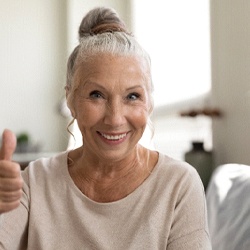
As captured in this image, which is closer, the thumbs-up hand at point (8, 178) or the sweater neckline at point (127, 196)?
the thumbs-up hand at point (8, 178)

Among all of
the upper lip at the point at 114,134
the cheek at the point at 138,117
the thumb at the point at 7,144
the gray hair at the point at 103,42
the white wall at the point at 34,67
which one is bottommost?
the white wall at the point at 34,67

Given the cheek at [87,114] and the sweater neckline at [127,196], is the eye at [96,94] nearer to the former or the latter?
the cheek at [87,114]

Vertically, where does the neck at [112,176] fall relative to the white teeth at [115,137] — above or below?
below

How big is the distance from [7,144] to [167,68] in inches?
138

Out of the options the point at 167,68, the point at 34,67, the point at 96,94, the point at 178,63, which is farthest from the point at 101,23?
the point at 34,67

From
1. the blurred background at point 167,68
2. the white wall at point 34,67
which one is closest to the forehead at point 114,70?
the blurred background at point 167,68

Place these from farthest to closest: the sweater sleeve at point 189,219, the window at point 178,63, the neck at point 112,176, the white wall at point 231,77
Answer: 1. the window at point 178,63
2. the white wall at point 231,77
3. the neck at point 112,176
4. the sweater sleeve at point 189,219

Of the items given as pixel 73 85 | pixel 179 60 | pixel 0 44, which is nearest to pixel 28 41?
pixel 0 44

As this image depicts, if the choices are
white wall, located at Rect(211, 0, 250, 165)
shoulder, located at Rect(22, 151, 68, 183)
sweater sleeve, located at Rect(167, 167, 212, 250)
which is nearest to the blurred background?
white wall, located at Rect(211, 0, 250, 165)

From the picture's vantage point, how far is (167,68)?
4594 millimetres

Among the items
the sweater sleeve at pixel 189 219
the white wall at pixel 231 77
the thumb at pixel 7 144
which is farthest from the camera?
the white wall at pixel 231 77

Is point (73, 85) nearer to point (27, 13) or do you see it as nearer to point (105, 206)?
point (105, 206)

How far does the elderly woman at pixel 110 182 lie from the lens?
5.03 feet

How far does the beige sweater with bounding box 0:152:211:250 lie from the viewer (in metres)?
1.53
